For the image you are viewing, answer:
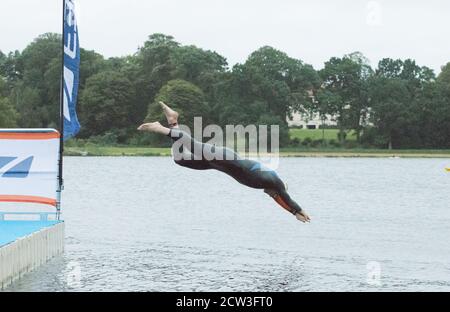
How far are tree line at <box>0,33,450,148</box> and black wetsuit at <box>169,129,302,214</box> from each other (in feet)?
287

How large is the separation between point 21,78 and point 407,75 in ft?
199

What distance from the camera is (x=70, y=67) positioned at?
23.5 meters

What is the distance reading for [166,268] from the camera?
27.1 meters

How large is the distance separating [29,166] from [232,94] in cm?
8581

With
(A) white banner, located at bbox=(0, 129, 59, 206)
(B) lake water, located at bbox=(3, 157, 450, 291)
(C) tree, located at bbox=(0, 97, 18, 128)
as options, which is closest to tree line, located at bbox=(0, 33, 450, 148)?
(C) tree, located at bbox=(0, 97, 18, 128)

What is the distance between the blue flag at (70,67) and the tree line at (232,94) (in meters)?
77.2

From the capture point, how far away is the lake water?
2494cm

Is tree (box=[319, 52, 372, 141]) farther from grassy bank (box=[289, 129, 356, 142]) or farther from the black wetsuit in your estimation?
the black wetsuit

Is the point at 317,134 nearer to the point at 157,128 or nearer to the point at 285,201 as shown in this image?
the point at 285,201

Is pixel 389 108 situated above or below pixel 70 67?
above

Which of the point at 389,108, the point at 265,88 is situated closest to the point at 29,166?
the point at 265,88

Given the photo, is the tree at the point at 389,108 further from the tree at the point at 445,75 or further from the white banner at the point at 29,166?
the white banner at the point at 29,166

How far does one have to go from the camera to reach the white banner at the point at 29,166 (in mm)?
24734
